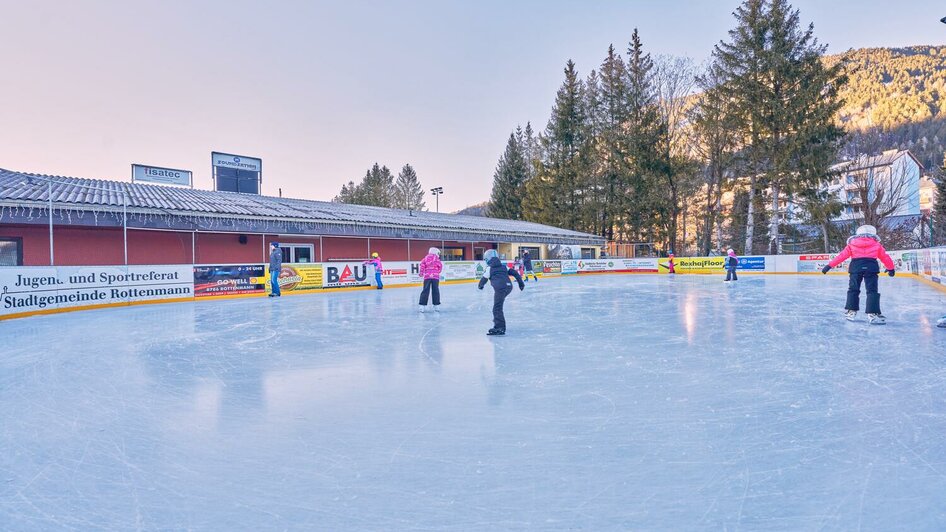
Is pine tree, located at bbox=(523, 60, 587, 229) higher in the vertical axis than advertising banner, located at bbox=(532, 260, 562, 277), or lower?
higher

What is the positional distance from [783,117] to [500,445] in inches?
1161

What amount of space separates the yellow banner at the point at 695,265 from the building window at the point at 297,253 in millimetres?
19766

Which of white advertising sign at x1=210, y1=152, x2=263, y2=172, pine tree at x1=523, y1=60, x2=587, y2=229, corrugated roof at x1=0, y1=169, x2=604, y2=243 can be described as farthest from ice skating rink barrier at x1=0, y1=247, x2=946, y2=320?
pine tree at x1=523, y1=60, x2=587, y2=229

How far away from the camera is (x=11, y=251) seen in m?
12.7

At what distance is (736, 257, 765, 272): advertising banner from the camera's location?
79.4ft

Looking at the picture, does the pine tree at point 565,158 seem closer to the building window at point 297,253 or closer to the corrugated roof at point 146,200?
the corrugated roof at point 146,200

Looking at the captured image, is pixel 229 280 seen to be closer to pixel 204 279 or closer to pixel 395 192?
pixel 204 279

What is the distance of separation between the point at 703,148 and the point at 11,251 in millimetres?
35230

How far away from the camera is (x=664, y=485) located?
7.13ft

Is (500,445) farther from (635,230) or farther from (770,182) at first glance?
(635,230)

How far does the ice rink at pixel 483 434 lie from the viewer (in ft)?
6.56

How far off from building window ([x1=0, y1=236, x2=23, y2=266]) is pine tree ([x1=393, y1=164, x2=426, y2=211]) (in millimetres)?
43656

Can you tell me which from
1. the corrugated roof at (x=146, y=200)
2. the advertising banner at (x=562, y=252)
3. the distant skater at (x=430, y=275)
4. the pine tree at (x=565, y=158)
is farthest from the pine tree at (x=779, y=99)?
the distant skater at (x=430, y=275)

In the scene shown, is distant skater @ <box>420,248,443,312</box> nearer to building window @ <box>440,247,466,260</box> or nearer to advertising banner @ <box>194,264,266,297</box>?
advertising banner @ <box>194,264,266,297</box>
